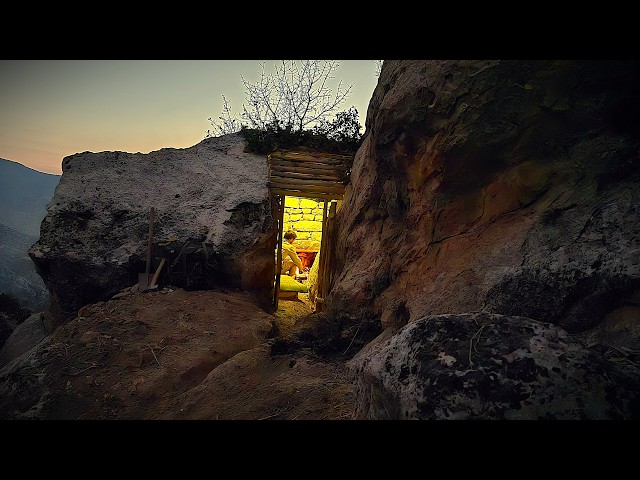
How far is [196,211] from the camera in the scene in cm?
902

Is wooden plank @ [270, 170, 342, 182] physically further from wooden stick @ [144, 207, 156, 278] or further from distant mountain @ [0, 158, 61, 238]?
distant mountain @ [0, 158, 61, 238]

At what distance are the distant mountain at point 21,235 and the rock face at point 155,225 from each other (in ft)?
45.3

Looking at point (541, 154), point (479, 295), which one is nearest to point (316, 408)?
point (479, 295)

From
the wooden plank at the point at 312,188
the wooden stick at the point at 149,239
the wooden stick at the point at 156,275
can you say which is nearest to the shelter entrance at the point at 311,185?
the wooden plank at the point at 312,188

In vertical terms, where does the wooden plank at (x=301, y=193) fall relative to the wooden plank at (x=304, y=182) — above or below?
below

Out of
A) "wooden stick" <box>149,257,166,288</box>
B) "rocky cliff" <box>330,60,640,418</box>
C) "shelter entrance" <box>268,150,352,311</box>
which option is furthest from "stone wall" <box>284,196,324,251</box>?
"rocky cliff" <box>330,60,640,418</box>

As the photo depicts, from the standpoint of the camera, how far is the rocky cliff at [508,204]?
3.29 m

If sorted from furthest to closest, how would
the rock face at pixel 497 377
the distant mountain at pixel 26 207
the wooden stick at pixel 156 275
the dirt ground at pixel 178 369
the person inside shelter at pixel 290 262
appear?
the distant mountain at pixel 26 207 < the person inside shelter at pixel 290 262 < the wooden stick at pixel 156 275 < the dirt ground at pixel 178 369 < the rock face at pixel 497 377

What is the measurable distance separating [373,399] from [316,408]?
1.46 metres

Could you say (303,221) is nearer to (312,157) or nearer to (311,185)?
(312,157)

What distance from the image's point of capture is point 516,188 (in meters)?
4.52

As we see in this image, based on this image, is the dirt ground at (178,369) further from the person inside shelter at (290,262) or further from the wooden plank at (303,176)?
the person inside shelter at (290,262)
